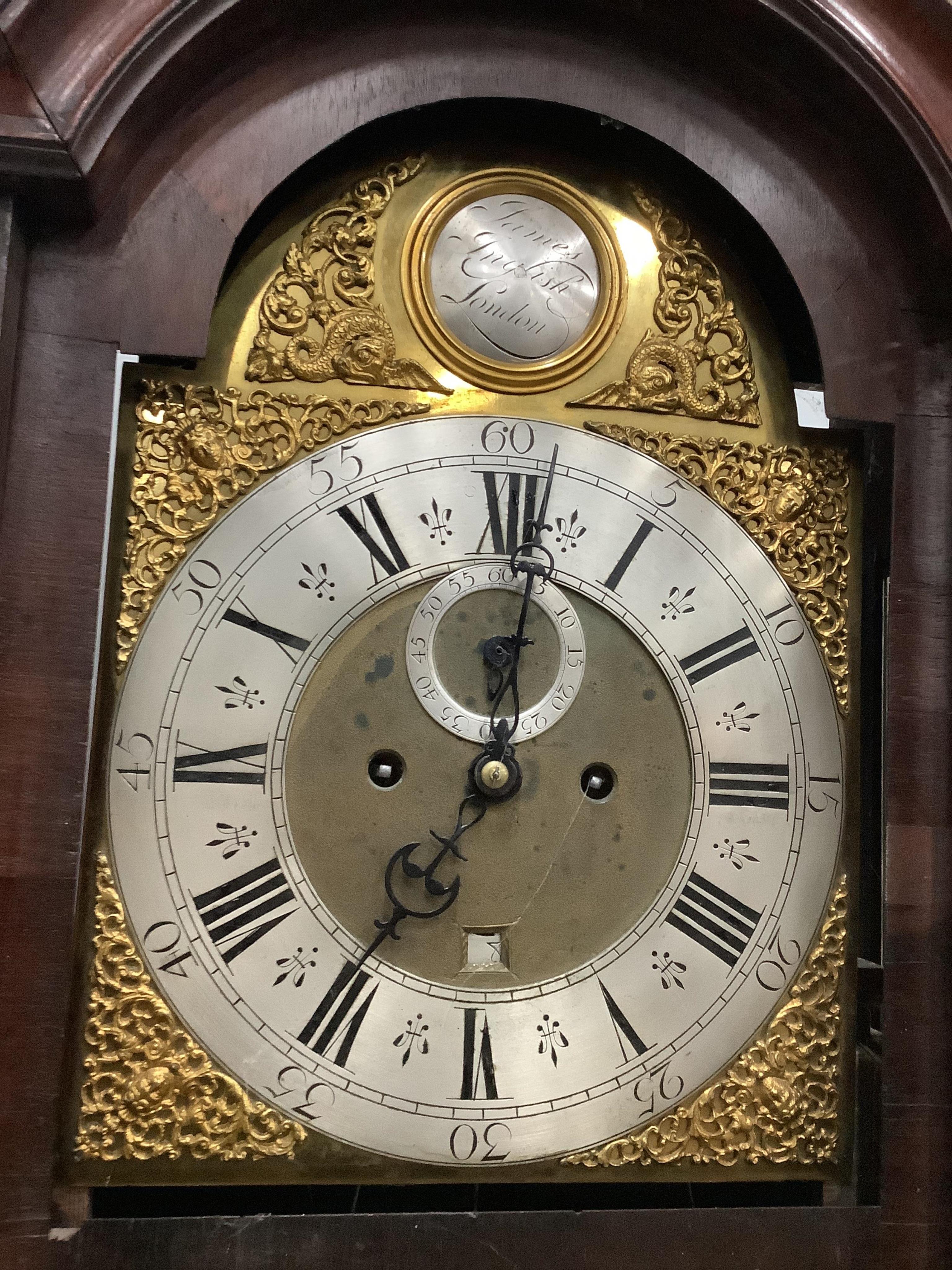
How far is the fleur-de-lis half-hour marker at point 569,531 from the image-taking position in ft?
4.62

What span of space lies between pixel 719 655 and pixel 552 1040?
0.49m

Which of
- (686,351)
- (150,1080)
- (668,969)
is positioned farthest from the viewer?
(686,351)

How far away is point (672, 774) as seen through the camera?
4.61 ft

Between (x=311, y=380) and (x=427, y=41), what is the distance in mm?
422

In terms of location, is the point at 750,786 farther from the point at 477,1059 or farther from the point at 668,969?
the point at 477,1059

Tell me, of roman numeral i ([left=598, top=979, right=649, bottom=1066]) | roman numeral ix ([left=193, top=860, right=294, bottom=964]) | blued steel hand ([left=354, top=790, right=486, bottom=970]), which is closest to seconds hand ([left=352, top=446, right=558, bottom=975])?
blued steel hand ([left=354, top=790, right=486, bottom=970])

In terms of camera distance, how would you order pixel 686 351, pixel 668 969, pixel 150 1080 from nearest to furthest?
pixel 150 1080 < pixel 668 969 < pixel 686 351

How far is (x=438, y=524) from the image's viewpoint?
1.39 m

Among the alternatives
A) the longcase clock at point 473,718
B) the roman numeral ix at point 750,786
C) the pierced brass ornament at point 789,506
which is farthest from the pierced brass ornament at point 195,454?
the roman numeral ix at point 750,786

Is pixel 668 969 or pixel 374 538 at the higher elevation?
pixel 374 538

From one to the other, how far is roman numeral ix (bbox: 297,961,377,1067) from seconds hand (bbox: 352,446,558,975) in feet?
0.05

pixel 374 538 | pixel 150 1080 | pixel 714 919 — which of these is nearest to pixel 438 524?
pixel 374 538

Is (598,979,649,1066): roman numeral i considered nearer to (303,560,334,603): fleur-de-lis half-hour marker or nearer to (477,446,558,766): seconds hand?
(477,446,558,766): seconds hand
